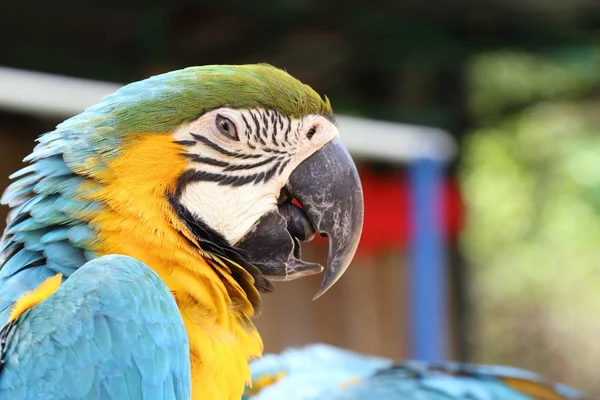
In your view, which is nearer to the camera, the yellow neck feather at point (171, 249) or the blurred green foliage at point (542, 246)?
the yellow neck feather at point (171, 249)

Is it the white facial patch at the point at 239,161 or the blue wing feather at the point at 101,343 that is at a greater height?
the white facial patch at the point at 239,161

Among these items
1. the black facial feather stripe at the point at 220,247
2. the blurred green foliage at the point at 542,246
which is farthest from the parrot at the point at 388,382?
the blurred green foliage at the point at 542,246

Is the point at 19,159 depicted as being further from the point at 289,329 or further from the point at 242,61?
the point at 289,329

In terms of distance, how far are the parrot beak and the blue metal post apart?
4.99ft

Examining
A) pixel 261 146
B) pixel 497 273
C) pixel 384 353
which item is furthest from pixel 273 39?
pixel 497 273

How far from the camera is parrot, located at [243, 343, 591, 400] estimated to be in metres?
1.81

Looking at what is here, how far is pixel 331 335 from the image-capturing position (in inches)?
152

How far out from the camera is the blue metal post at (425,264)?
110 inches

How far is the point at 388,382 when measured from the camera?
1.84 metres

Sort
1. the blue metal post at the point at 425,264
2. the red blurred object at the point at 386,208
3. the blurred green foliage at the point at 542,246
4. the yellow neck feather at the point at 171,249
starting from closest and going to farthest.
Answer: the yellow neck feather at the point at 171,249 → the blue metal post at the point at 425,264 → the red blurred object at the point at 386,208 → the blurred green foliage at the point at 542,246

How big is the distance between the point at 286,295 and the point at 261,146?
2381 millimetres

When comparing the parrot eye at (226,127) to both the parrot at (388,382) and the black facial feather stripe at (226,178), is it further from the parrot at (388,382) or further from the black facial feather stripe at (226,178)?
the parrot at (388,382)

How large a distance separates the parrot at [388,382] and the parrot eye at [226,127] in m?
0.78

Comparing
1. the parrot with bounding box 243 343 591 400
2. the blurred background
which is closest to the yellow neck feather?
the parrot with bounding box 243 343 591 400
